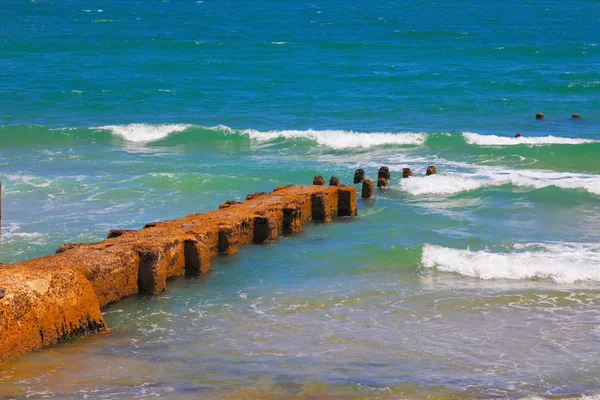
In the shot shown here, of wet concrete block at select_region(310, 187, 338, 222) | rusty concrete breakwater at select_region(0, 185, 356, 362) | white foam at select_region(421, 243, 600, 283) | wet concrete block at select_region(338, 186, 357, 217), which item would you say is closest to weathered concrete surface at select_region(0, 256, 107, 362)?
rusty concrete breakwater at select_region(0, 185, 356, 362)

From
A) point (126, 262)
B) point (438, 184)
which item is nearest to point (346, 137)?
point (438, 184)

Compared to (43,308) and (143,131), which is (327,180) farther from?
(43,308)

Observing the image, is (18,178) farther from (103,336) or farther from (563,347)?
(563,347)

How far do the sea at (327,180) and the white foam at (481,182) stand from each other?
87 millimetres

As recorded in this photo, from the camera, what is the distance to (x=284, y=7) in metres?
78.3

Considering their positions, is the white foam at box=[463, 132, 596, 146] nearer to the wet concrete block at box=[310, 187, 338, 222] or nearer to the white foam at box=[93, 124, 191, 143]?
the white foam at box=[93, 124, 191, 143]

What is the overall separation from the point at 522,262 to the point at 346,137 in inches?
628

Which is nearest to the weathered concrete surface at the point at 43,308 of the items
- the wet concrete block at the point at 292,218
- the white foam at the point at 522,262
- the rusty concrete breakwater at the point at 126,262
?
the rusty concrete breakwater at the point at 126,262

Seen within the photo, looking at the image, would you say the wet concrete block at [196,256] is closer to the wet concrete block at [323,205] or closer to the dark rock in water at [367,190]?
the wet concrete block at [323,205]

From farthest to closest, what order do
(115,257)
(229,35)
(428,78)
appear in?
(229,35) < (428,78) < (115,257)

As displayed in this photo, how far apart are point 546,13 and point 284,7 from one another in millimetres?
22479

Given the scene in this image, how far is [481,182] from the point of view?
23.4 m

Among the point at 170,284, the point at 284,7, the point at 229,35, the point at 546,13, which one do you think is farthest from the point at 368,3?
the point at 170,284

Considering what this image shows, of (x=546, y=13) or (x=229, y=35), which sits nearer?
(x=229, y=35)
